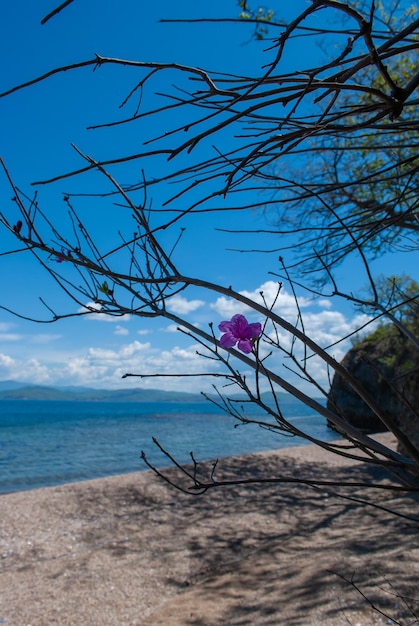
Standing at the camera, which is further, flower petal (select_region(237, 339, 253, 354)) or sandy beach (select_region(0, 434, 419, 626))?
sandy beach (select_region(0, 434, 419, 626))

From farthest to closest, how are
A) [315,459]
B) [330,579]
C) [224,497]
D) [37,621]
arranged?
[315,459] → [224,497] → [37,621] → [330,579]

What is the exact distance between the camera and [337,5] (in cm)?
79

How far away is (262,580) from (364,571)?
984mm

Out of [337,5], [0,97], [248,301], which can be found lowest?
[248,301]

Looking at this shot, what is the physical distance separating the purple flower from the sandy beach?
159 cm

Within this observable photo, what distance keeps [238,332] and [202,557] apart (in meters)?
5.73

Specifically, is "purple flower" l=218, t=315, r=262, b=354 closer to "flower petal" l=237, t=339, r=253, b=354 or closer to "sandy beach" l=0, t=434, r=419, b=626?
"flower petal" l=237, t=339, r=253, b=354

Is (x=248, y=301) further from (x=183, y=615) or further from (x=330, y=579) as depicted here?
(x=183, y=615)

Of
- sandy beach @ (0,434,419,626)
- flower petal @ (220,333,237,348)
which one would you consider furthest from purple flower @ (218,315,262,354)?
sandy beach @ (0,434,419,626)

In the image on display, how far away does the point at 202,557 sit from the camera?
20.0 feet

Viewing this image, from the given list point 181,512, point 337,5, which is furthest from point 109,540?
point 337,5

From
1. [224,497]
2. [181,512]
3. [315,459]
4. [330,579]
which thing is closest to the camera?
[330,579]

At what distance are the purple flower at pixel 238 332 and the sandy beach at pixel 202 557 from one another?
1.59 metres

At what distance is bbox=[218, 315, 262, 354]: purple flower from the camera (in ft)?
3.62
